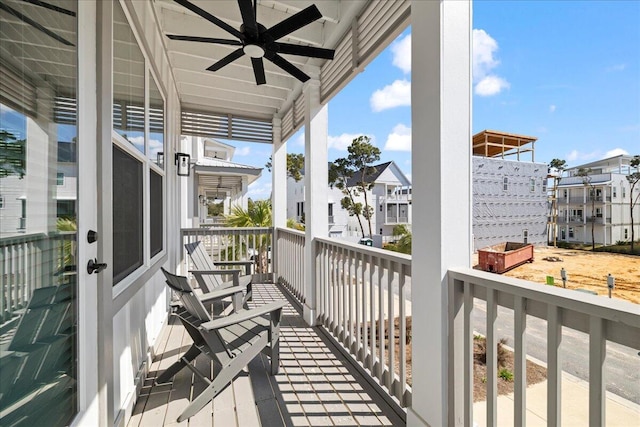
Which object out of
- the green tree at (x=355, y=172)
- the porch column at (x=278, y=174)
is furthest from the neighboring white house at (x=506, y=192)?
the green tree at (x=355, y=172)

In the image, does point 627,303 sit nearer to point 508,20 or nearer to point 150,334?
point 508,20

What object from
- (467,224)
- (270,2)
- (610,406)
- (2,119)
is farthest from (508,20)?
(2,119)

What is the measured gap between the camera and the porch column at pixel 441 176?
1.58 meters

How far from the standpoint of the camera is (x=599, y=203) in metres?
1.05

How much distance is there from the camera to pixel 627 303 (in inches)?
37.0

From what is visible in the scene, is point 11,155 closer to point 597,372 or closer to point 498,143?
point 597,372

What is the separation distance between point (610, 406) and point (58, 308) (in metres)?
2.59

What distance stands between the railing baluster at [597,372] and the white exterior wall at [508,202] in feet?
1.28

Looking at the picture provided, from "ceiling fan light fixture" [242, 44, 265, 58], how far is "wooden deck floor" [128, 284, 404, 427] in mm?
2535

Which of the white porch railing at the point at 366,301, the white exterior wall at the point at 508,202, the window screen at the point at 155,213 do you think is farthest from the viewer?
the window screen at the point at 155,213

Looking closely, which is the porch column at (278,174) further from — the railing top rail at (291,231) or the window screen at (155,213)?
the window screen at (155,213)

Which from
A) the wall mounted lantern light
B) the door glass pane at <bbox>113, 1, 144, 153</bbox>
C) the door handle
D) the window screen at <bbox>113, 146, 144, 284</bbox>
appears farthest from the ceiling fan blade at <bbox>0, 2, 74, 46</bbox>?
the wall mounted lantern light

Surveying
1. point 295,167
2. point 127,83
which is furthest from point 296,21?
point 295,167

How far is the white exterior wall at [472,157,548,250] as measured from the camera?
1356mm
